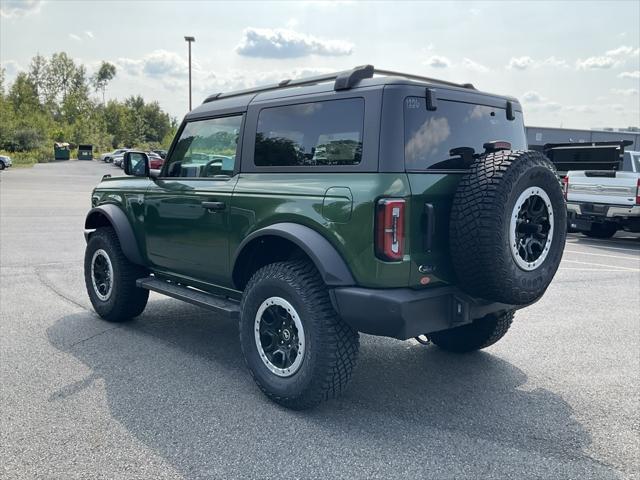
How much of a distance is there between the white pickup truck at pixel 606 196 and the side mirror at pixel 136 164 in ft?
32.4

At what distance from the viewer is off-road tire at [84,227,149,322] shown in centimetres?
533

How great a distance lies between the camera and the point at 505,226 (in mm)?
3246

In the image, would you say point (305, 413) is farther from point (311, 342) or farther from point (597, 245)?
point (597, 245)

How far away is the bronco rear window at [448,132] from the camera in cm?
344

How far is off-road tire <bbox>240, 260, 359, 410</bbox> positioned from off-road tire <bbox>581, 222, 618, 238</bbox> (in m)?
11.7

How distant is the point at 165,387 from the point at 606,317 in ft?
14.9

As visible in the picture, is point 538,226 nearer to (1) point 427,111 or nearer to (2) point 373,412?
(1) point 427,111

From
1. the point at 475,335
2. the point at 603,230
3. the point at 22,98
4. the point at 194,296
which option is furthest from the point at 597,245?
the point at 22,98

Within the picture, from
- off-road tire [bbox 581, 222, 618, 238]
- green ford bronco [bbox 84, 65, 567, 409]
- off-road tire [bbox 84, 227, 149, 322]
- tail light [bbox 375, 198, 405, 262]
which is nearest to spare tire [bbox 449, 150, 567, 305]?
green ford bronco [bbox 84, 65, 567, 409]

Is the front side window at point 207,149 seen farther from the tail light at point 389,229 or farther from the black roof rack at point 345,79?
the tail light at point 389,229

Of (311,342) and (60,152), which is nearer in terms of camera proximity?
(311,342)

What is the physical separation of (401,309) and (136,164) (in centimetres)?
301

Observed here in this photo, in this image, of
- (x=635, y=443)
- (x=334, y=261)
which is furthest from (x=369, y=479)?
(x=635, y=443)

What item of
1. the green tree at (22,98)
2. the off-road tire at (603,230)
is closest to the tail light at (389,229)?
the off-road tire at (603,230)
